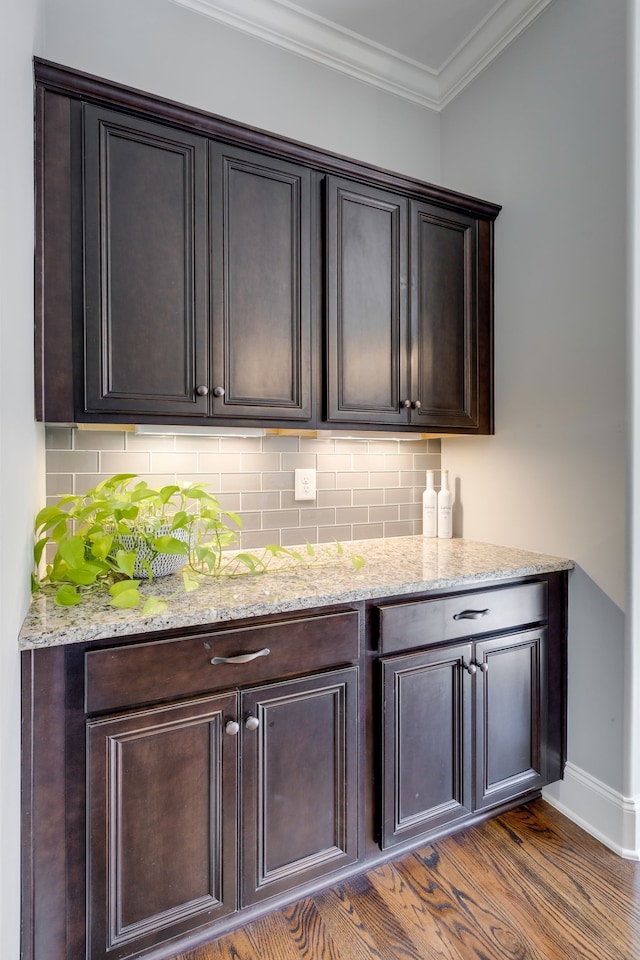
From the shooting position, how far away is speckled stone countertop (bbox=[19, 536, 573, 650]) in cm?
113

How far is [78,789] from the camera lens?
1116 millimetres

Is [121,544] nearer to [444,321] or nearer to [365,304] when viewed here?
[365,304]

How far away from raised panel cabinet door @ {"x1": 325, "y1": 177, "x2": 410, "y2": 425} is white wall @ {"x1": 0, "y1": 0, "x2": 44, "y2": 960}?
2.99ft

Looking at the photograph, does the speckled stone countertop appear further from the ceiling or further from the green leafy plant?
the ceiling

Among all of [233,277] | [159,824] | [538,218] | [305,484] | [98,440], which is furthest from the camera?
[305,484]

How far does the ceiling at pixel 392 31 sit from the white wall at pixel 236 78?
5 cm

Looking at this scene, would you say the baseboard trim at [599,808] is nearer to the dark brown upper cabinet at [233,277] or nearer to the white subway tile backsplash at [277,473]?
the white subway tile backsplash at [277,473]

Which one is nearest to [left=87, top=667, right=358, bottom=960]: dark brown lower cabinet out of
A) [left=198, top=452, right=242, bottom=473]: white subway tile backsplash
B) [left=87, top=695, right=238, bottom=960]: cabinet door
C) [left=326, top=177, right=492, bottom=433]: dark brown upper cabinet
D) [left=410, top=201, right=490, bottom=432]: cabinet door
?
[left=87, top=695, right=238, bottom=960]: cabinet door

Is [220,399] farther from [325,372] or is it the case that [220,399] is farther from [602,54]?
[602,54]

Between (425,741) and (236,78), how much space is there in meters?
2.50

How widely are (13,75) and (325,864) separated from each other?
6.53 ft

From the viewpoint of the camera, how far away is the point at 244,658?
1263 mm

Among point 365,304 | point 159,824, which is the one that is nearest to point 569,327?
point 365,304

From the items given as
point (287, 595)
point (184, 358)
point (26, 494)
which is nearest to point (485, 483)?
point (287, 595)
